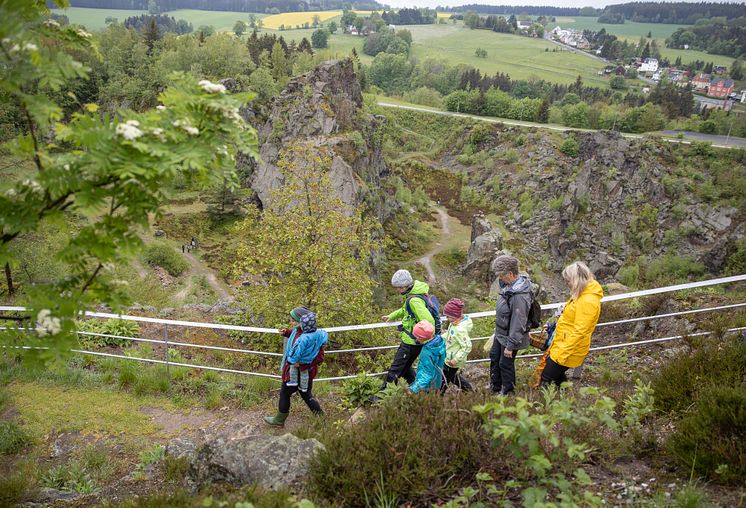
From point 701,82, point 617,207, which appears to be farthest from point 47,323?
point 701,82

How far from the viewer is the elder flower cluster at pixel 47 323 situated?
3.05m

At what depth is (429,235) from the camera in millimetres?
47812

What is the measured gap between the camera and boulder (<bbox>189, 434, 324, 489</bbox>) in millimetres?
4566

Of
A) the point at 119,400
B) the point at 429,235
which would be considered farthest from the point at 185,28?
the point at 119,400

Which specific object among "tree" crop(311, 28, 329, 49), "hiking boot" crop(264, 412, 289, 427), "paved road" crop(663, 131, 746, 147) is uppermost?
"tree" crop(311, 28, 329, 49)

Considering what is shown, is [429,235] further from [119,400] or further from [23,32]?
[23,32]

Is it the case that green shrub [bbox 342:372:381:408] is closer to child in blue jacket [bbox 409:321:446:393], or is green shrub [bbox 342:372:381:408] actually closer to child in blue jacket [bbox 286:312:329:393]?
child in blue jacket [bbox 286:312:329:393]

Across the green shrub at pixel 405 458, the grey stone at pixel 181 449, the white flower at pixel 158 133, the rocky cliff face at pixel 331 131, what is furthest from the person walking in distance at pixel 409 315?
the rocky cliff face at pixel 331 131

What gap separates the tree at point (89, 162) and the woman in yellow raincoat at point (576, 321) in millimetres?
4352

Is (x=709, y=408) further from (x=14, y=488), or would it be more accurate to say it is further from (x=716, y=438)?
(x=14, y=488)

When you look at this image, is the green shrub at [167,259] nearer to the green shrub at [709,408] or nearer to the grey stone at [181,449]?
the grey stone at [181,449]

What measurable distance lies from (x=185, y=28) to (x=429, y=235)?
145347mm

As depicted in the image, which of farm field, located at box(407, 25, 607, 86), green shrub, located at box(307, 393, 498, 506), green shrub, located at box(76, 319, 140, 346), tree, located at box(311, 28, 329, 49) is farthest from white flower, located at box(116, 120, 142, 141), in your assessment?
tree, located at box(311, 28, 329, 49)

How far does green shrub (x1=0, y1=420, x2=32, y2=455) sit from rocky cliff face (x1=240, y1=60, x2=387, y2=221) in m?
28.4
